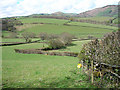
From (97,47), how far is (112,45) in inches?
44.4

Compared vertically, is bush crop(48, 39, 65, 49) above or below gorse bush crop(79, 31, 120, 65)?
below

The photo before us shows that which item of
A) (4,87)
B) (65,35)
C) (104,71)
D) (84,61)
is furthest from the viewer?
(65,35)

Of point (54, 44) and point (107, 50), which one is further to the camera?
point (54, 44)

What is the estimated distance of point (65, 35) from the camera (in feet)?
210

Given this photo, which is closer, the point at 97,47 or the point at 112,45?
the point at 112,45

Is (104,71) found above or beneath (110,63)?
beneath

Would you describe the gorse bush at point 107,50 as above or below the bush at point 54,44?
above

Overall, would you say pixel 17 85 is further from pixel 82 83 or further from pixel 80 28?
pixel 80 28

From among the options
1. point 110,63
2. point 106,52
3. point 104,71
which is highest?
point 106,52

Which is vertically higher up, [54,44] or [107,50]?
[107,50]

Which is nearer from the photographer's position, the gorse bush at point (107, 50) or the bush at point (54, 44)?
the gorse bush at point (107, 50)

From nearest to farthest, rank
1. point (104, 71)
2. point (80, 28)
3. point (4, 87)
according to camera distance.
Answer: point (4, 87) → point (104, 71) → point (80, 28)

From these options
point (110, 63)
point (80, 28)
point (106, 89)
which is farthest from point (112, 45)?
point (80, 28)

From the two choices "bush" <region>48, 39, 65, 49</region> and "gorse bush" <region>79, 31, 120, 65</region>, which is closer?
"gorse bush" <region>79, 31, 120, 65</region>
